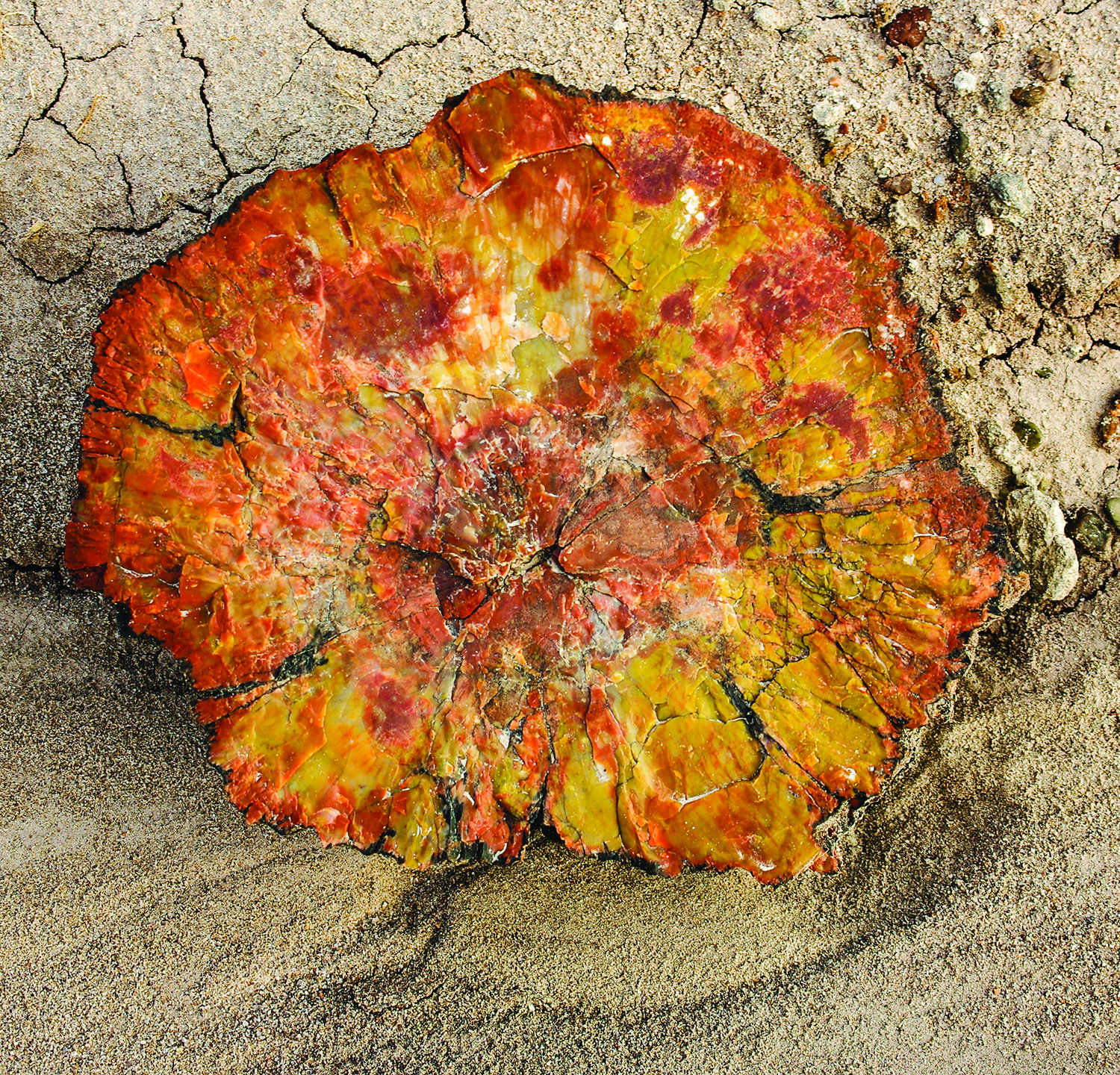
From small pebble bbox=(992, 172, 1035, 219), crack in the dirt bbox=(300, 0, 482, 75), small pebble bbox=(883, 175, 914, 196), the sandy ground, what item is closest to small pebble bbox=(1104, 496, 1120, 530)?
the sandy ground

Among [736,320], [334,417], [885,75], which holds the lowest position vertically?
[334,417]

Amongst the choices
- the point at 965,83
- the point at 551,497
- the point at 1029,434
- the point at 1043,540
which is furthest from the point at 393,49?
the point at 1043,540

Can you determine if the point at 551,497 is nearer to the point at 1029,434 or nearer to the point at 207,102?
the point at 1029,434

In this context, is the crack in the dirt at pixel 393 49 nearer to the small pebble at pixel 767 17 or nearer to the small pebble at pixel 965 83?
the small pebble at pixel 767 17

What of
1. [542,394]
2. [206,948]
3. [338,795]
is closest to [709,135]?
[542,394]

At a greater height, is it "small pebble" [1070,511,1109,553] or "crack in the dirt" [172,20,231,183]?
"crack in the dirt" [172,20,231,183]

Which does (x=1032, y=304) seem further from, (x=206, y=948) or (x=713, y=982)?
(x=206, y=948)

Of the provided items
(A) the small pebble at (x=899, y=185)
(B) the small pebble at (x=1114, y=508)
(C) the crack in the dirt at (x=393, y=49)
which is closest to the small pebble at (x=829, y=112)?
(A) the small pebble at (x=899, y=185)

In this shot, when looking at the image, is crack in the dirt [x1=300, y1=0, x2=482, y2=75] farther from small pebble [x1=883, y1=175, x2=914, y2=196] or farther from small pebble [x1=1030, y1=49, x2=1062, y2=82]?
small pebble [x1=1030, y1=49, x2=1062, y2=82]
